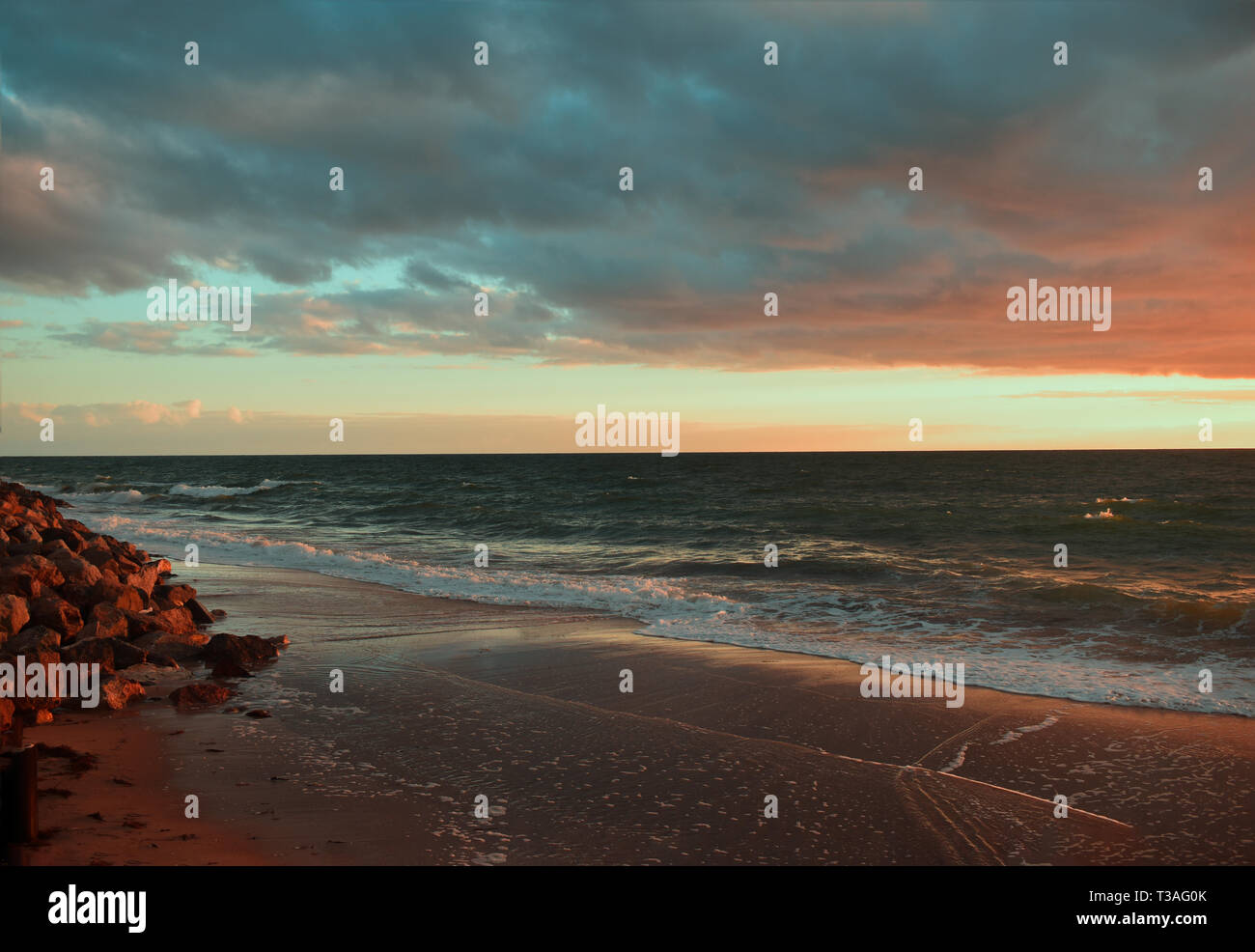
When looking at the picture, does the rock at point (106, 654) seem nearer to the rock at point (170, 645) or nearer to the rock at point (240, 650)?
the rock at point (170, 645)

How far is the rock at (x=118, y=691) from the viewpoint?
7805 mm

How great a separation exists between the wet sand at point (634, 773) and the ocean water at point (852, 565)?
98.2 inches

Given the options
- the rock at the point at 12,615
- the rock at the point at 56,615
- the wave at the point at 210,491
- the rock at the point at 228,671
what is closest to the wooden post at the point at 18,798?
the rock at the point at 228,671

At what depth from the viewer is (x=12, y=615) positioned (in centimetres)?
888

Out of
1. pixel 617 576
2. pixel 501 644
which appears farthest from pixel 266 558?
pixel 501 644

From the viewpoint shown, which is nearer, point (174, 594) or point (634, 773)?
point (634, 773)

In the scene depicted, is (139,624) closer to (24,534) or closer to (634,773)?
(24,534)

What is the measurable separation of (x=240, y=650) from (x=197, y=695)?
1682 millimetres

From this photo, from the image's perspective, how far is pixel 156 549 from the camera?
2306 centimetres

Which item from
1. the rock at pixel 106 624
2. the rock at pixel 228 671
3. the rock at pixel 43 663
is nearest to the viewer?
the rock at pixel 43 663

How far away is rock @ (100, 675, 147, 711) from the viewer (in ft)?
25.6

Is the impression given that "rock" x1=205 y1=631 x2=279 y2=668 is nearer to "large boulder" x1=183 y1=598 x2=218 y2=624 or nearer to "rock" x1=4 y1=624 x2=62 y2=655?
"rock" x1=4 y1=624 x2=62 y2=655

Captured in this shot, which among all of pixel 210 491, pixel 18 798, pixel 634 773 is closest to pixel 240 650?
pixel 18 798
